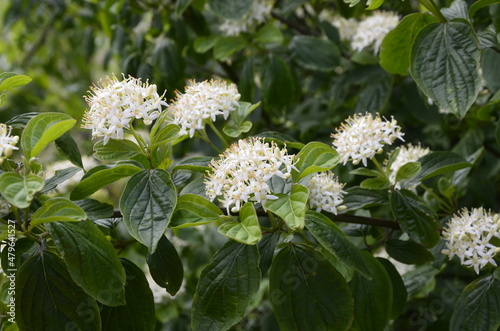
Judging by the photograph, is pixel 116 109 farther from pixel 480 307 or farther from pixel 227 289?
pixel 480 307

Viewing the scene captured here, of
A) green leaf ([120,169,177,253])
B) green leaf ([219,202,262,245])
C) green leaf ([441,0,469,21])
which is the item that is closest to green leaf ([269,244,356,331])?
green leaf ([219,202,262,245])

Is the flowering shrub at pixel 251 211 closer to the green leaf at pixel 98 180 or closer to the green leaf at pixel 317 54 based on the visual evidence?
the green leaf at pixel 98 180

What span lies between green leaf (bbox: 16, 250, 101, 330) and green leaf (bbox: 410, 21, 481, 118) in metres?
0.85

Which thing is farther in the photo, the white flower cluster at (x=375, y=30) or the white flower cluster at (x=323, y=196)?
the white flower cluster at (x=375, y=30)

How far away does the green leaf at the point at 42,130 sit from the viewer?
1004 millimetres

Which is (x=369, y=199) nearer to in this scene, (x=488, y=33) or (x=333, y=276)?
(x=333, y=276)

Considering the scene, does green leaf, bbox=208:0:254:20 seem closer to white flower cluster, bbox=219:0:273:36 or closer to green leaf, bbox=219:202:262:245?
white flower cluster, bbox=219:0:273:36

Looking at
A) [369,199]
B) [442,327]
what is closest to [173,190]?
[369,199]

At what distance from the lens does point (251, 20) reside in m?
2.11

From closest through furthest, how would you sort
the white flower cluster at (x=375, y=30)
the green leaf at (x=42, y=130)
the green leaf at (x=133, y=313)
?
the green leaf at (x=42, y=130)
the green leaf at (x=133, y=313)
the white flower cluster at (x=375, y=30)

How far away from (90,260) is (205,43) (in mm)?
1304

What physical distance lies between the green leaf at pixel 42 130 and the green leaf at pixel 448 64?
767mm

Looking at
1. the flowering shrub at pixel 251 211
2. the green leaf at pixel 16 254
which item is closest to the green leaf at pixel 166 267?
the flowering shrub at pixel 251 211

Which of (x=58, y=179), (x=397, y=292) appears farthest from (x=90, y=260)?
(x=397, y=292)
